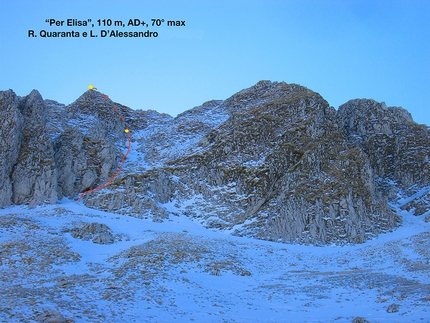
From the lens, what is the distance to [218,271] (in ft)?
79.4

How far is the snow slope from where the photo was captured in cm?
1427

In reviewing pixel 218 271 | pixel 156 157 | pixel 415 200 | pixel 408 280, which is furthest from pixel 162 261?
pixel 415 200

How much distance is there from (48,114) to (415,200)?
64916mm

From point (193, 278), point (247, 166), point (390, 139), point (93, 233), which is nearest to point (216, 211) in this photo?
point (247, 166)

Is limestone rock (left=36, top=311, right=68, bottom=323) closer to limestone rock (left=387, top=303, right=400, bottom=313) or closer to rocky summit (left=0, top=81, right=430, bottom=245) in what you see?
limestone rock (left=387, top=303, right=400, bottom=313)

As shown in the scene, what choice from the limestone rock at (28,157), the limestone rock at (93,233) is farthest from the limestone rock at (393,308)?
the limestone rock at (28,157)

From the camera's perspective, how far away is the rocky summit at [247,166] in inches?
1737

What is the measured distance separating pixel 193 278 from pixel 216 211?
2654cm

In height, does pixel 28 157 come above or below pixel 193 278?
above

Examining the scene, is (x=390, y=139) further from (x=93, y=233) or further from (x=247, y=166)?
(x=93, y=233)

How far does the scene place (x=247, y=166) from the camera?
174 feet

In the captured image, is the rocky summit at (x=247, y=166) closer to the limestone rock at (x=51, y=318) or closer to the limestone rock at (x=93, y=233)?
the limestone rock at (x=93, y=233)

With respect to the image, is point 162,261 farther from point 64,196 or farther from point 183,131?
point 183,131

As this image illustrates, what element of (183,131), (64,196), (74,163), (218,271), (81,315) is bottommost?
(218,271)
